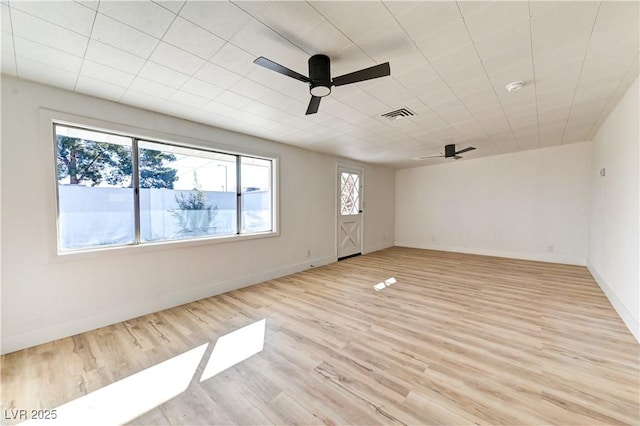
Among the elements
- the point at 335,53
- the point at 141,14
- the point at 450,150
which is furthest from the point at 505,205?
the point at 141,14

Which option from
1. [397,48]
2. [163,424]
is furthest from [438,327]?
[397,48]

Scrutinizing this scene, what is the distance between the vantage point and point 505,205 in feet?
21.1

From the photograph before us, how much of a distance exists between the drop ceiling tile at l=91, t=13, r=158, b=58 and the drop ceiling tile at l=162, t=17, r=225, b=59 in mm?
161

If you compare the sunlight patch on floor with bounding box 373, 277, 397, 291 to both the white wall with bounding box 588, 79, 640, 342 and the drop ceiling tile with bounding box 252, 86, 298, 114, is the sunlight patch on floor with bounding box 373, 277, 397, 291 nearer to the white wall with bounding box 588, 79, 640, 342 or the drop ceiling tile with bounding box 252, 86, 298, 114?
the white wall with bounding box 588, 79, 640, 342

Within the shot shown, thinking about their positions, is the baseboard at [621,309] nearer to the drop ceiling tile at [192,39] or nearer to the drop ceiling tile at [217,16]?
the drop ceiling tile at [217,16]

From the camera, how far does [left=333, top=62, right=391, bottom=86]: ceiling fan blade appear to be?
6.11 feet

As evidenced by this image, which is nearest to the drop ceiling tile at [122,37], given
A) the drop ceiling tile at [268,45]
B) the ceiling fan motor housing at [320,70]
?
→ the drop ceiling tile at [268,45]

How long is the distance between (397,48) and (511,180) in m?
5.98

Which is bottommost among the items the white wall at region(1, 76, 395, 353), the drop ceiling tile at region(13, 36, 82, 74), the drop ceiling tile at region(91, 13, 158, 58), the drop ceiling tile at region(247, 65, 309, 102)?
the white wall at region(1, 76, 395, 353)

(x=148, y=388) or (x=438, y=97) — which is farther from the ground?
(x=438, y=97)

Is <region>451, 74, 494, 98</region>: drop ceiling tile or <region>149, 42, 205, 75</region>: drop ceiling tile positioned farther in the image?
<region>451, 74, 494, 98</region>: drop ceiling tile

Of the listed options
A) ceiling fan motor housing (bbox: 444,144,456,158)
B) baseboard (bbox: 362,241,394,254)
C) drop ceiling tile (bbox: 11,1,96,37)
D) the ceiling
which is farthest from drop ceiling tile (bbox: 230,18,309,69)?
baseboard (bbox: 362,241,394,254)

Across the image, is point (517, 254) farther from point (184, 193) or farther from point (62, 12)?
point (62, 12)

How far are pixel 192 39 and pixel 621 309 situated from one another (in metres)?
5.19
